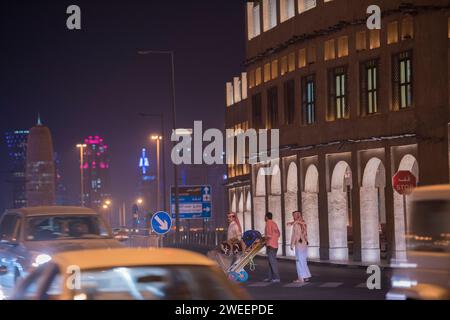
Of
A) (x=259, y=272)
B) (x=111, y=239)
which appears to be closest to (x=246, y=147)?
(x=259, y=272)

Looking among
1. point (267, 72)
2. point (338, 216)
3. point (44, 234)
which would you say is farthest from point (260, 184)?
point (44, 234)

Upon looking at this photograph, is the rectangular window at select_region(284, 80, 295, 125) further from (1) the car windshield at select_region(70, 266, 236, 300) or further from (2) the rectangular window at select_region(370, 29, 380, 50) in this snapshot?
(1) the car windshield at select_region(70, 266, 236, 300)

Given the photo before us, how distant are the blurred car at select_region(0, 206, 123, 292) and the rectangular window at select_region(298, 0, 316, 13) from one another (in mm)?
26479

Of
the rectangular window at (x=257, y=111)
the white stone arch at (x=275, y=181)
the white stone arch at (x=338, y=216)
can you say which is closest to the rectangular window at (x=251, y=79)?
the rectangular window at (x=257, y=111)

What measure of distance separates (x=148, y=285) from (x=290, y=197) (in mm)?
41043

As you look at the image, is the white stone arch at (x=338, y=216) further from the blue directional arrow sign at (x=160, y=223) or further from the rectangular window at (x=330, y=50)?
the blue directional arrow sign at (x=160, y=223)

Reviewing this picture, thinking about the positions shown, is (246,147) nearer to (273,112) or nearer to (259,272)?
(273,112)

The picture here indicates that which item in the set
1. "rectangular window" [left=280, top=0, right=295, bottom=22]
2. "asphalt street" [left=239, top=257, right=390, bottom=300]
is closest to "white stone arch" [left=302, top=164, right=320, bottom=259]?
"rectangular window" [left=280, top=0, right=295, bottom=22]

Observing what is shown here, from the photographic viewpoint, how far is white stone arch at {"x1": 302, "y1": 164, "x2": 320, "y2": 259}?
46906 millimetres

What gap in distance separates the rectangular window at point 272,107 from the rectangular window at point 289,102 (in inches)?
58.2

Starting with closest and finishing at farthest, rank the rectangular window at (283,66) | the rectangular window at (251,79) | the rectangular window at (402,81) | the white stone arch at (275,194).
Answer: the rectangular window at (402,81), the rectangular window at (283,66), the white stone arch at (275,194), the rectangular window at (251,79)

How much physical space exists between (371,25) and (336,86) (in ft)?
13.9

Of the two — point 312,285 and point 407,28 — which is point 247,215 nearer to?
point 407,28

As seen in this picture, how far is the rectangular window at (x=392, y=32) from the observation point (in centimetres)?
4050
